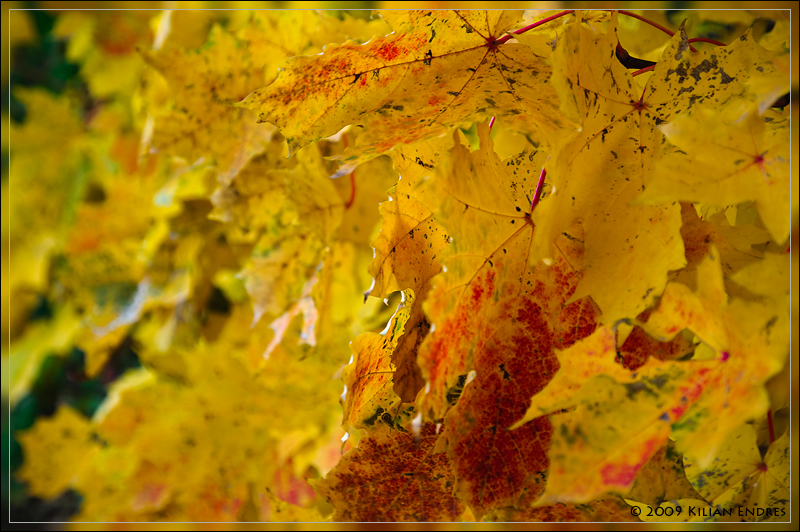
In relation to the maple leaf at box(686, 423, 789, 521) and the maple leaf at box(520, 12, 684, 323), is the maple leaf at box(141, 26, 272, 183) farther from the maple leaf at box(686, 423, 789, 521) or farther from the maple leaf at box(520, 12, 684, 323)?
the maple leaf at box(686, 423, 789, 521)

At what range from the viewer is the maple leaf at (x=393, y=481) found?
0.33m

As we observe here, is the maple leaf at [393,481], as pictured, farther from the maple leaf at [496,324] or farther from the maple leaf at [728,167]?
the maple leaf at [728,167]

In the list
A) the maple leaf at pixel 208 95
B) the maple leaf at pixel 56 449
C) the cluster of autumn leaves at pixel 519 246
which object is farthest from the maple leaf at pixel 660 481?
the maple leaf at pixel 56 449

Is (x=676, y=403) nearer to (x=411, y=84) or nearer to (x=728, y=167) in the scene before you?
(x=728, y=167)

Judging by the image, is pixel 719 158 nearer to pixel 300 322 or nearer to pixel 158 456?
pixel 300 322

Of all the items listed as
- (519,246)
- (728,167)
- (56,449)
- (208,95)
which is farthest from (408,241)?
(56,449)

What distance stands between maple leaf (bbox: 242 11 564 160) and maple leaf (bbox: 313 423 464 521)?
0.60ft

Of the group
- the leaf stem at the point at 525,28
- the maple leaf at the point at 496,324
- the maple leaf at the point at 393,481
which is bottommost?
the maple leaf at the point at 393,481

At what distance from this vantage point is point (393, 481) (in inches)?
13.5

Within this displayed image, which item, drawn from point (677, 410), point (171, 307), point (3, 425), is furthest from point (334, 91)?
point (3, 425)

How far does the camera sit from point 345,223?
52cm

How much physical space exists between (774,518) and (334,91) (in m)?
0.40

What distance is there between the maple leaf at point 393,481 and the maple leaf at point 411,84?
0.18 meters

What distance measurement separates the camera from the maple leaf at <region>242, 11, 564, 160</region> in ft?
1.02
